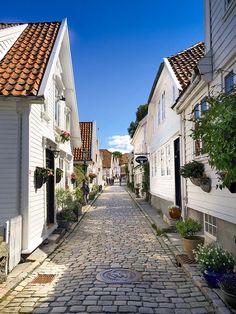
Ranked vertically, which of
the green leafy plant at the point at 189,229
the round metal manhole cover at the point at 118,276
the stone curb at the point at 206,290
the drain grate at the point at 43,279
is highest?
the green leafy plant at the point at 189,229

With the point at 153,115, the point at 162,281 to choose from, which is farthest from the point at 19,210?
the point at 153,115

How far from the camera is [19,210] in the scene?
7.96 metres

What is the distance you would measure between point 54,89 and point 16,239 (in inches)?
256

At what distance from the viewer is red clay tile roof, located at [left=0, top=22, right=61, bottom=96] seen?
8023mm

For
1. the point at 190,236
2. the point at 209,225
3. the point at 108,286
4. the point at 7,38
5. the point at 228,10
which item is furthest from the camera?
the point at 7,38

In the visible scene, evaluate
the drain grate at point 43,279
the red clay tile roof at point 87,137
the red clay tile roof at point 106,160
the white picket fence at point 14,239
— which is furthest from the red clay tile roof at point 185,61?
the red clay tile roof at point 106,160

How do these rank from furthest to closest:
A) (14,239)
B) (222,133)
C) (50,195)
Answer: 1. (50,195)
2. (14,239)
3. (222,133)

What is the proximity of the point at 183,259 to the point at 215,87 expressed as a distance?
4069mm

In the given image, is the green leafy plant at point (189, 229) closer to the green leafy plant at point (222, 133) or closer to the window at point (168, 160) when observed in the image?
the green leafy plant at point (222, 133)

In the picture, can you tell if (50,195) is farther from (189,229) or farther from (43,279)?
(189,229)

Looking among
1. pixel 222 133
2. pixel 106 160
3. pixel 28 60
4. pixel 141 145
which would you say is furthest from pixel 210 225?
pixel 106 160

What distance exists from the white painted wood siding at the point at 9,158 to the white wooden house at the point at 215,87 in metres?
4.27

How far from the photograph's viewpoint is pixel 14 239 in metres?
7.15

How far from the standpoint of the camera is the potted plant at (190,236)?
294 inches
